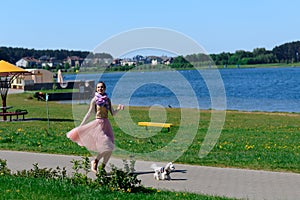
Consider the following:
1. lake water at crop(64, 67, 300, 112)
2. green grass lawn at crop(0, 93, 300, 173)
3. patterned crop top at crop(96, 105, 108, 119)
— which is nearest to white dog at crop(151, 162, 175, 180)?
patterned crop top at crop(96, 105, 108, 119)

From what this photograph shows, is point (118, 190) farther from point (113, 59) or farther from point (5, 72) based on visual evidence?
point (5, 72)

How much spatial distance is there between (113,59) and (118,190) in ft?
15.0

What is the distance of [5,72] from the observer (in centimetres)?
2666

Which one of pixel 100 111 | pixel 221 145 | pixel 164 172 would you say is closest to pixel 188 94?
pixel 221 145

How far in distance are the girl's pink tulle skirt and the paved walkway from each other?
946 mm

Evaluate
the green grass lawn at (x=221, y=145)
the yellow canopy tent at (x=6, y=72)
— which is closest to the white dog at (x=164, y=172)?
the green grass lawn at (x=221, y=145)

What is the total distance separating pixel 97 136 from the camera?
1027cm

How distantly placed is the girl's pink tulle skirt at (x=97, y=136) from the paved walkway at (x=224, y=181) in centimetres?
95

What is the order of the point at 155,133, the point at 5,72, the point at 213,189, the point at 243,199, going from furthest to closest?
the point at 5,72 < the point at 155,133 < the point at 213,189 < the point at 243,199

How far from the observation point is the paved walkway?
889cm

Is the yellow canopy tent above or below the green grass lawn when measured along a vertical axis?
above

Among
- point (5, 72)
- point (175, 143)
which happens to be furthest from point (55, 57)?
point (175, 143)

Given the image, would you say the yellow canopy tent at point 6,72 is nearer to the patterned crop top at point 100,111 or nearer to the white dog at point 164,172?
the patterned crop top at point 100,111

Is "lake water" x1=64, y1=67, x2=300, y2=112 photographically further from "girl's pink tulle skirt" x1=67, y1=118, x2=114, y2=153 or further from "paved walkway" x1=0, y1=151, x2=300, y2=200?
"girl's pink tulle skirt" x1=67, y1=118, x2=114, y2=153
